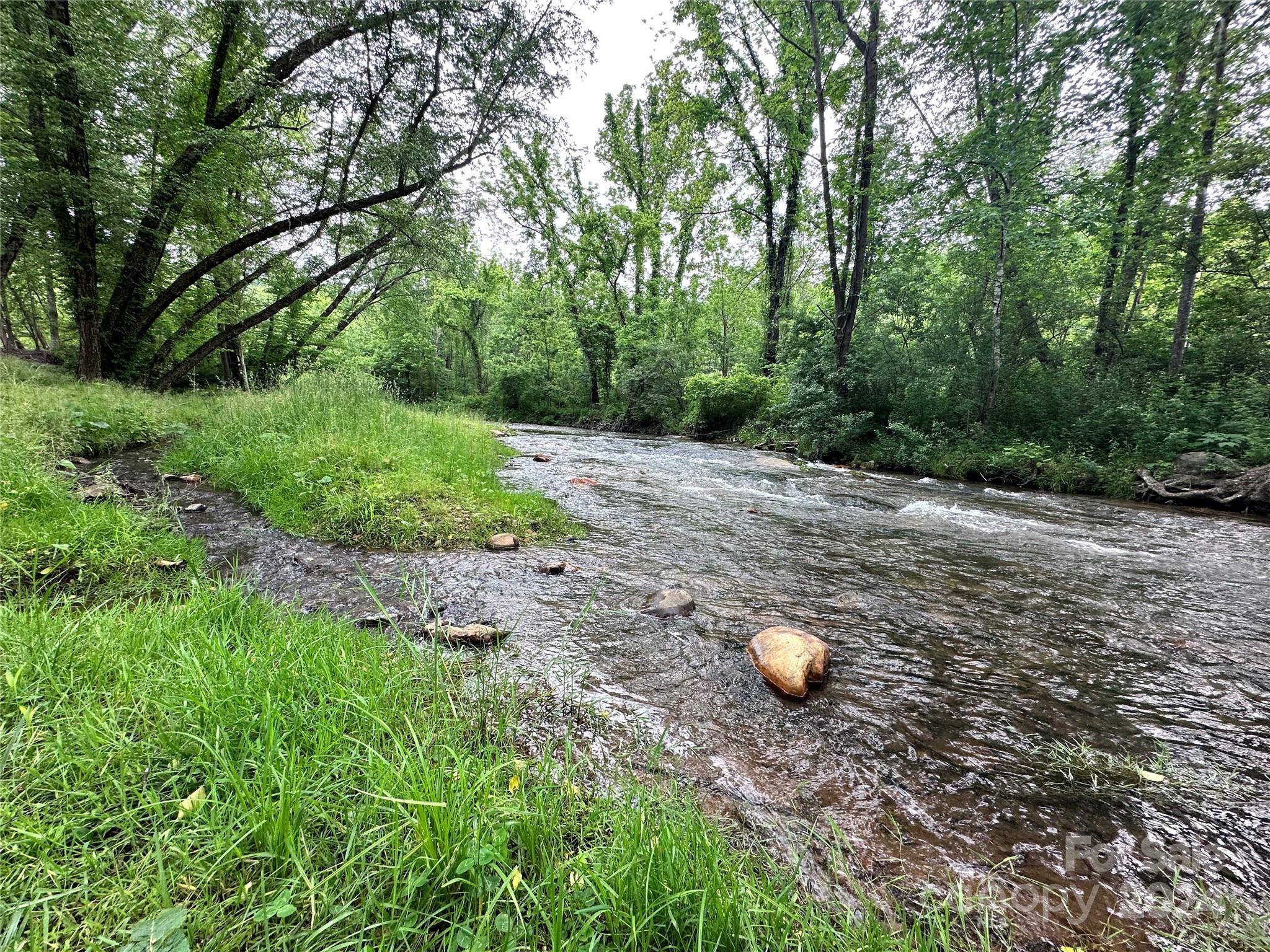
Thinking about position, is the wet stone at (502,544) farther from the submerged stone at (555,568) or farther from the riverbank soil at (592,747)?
the submerged stone at (555,568)

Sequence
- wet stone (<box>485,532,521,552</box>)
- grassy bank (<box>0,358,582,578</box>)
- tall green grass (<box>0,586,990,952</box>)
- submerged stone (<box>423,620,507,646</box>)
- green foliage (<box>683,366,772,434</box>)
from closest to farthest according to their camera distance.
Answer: tall green grass (<box>0,586,990,952</box>)
submerged stone (<box>423,620,507,646</box>)
grassy bank (<box>0,358,582,578</box>)
wet stone (<box>485,532,521,552</box>)
green foliage (<box>683,366,772,434</box>)

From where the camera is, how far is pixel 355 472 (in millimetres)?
4828

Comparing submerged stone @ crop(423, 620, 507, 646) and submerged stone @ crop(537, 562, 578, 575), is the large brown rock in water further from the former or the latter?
submerged stone @ crop(537, 562, 578, 575)

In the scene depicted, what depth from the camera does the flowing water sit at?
1546 millimetres

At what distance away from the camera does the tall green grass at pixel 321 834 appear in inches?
37.3

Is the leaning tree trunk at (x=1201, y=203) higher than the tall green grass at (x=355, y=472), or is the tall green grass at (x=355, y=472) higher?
the leaning tree trunk at (x=1201, y=203)

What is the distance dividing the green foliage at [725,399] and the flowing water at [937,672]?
12.7 meters

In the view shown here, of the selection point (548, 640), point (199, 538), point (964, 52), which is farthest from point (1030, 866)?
point (964, 52)

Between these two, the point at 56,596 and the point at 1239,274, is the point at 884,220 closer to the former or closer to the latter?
the point at 1239,274

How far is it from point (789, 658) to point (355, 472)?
180 inches

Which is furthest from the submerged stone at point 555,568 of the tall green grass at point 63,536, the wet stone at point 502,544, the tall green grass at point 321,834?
the tall green grass at point 63,536

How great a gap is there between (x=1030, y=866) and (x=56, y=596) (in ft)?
13.5

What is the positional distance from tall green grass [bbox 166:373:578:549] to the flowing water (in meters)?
0.31

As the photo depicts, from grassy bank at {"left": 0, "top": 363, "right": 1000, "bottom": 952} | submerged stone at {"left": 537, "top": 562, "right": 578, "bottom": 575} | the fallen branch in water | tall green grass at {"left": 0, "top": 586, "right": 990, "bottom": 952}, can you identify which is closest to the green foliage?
the fallen branch in water
